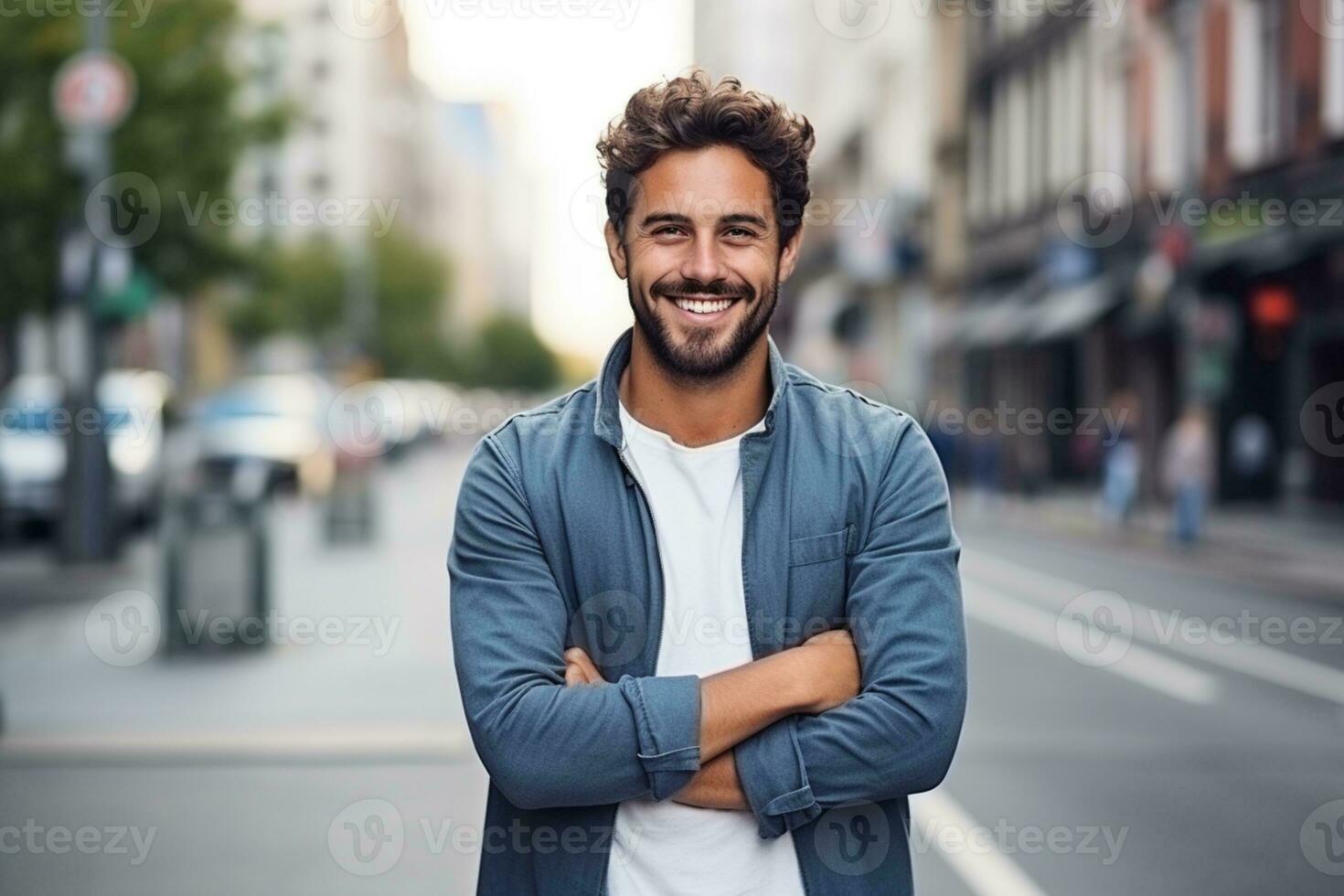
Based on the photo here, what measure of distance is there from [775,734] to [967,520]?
1063 inches

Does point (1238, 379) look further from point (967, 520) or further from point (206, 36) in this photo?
point (206, 36)

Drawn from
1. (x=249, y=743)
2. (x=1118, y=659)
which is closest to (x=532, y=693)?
(x=249, y=743)

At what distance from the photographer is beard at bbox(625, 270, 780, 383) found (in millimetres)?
2705

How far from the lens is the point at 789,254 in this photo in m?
2.88

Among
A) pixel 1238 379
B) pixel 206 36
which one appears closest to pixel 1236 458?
pixel 1238 379

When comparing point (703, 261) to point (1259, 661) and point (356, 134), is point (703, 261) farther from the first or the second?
point (356, 134)

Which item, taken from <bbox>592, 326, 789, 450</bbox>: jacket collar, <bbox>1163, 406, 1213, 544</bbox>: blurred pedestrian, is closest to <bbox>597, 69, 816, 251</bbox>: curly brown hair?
<bbox>592, 326, 789, 450</bbox>: jacket collar

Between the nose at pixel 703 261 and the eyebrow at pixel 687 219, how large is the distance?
0.03 m

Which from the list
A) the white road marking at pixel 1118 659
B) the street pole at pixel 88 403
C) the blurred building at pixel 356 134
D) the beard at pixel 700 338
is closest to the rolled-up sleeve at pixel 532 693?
the beard at pixel 700 338

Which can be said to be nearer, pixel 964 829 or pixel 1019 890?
pixel 1019 890

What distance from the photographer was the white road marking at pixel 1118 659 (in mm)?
10766

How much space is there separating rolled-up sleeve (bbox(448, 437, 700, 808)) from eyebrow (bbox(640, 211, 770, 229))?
43cm

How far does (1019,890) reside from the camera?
6.21 m

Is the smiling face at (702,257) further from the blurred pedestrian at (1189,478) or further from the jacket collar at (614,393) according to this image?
the blurred pedestrian at (1189,478)
